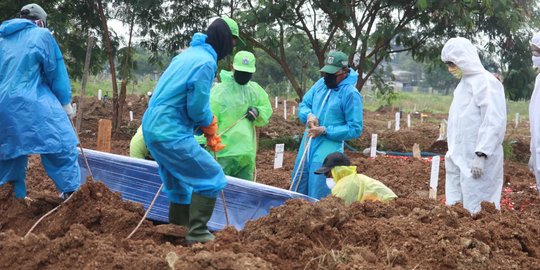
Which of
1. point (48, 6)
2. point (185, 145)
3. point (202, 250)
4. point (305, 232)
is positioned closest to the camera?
point (202, 250)

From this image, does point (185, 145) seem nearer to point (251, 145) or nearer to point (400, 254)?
point (400, 254)

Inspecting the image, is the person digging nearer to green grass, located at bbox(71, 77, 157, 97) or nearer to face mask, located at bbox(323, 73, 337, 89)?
face mask, located at bbox(323, 73, 337, 89)

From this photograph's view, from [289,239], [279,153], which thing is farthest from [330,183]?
[279,153]

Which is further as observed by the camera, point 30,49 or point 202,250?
point 30,49

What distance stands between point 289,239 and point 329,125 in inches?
106

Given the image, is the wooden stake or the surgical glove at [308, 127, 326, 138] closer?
the surgical glove at [308, 127, 326, 138]

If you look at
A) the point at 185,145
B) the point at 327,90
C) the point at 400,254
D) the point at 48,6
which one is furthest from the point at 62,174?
the point at 48,6

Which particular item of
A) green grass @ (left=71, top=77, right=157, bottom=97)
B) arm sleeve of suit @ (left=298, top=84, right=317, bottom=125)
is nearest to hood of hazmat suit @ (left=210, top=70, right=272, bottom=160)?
arm sleeve of suit @ (left=298, top=84, right=317, bottom=125)

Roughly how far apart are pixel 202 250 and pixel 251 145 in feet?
10.1

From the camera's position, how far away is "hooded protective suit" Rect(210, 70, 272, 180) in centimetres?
679

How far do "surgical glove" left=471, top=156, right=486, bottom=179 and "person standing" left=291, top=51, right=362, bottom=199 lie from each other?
1.10 metres

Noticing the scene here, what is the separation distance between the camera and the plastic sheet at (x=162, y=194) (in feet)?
19.4

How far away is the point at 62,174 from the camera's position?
5.82 m

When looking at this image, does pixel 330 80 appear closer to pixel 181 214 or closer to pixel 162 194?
pixel 162 194
